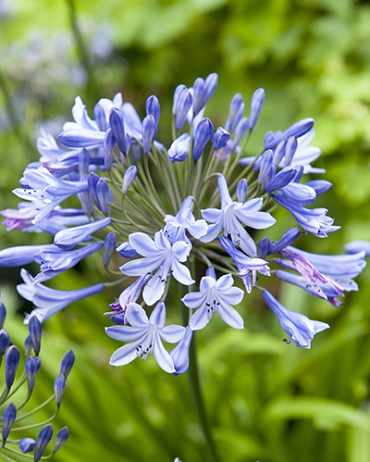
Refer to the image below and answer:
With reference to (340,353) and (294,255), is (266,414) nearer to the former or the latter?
(340,353)

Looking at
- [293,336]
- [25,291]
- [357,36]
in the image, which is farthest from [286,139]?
[357,36]

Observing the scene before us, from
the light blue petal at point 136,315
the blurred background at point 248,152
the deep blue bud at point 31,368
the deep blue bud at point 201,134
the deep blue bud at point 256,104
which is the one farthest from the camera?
the blurred background at point 248,152

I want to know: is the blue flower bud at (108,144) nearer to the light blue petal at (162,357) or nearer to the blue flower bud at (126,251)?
the blue flower bud at (126,251)

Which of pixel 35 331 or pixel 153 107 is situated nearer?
pixel 35 331

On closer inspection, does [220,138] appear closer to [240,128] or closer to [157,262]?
[240,128]

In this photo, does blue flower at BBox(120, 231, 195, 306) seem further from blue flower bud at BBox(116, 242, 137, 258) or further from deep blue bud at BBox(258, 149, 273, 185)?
deep blue bud at BBox(258, 149, 273, 185)

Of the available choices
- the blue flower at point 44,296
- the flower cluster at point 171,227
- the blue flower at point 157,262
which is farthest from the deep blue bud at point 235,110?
the blue flower at point 44,296

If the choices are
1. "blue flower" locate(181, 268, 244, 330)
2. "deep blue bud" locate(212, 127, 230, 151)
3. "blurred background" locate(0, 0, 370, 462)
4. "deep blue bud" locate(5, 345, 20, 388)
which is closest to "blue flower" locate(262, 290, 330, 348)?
"blue flower" locate(181, 268, 244, 330)

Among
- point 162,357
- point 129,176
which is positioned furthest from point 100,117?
point 162,357
